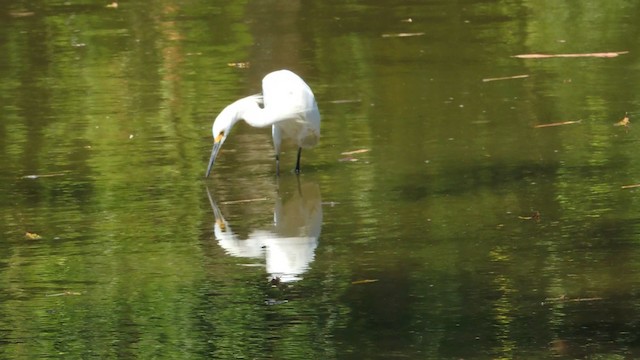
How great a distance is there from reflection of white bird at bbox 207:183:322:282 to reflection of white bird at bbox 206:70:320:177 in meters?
0.46

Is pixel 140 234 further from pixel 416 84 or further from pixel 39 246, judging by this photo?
pixel 416 84

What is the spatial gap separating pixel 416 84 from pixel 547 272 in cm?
515

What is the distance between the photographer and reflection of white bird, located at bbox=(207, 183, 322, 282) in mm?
7965

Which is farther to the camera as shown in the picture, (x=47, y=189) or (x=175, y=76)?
(x=175, y=76)

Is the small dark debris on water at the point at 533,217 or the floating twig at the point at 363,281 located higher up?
the floating twig at the point at 363,281

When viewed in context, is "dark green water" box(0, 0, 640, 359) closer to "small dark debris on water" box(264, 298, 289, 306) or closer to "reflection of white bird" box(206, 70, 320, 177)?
"small dark debris on water" box(264, 298, 289, 306)

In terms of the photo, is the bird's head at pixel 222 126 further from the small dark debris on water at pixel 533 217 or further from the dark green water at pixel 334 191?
the small dark debris on water at pixel 533 217

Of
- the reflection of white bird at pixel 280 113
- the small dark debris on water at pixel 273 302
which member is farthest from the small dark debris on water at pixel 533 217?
the small dark debris on water at pixel 273 302

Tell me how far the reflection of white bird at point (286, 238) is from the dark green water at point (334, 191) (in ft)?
0.07

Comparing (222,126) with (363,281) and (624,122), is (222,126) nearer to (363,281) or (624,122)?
(363,281)

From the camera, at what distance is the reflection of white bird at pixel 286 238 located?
26.1 ft

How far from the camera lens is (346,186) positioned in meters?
9.62

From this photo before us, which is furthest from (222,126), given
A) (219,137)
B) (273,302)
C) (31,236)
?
(273,302)

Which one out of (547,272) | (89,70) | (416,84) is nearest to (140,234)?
(547,272)
